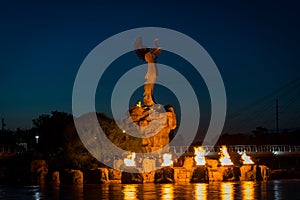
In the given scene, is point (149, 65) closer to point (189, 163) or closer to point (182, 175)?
point (189, 163)

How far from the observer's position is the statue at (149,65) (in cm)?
3806

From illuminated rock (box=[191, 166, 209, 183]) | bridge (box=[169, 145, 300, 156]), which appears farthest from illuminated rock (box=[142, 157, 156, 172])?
bridge (box=[169, 145, 300, 156])

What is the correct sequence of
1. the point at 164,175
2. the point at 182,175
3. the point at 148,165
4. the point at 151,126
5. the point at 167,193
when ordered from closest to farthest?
1. the point at 167,193
2. the point at 164,175
3. the point at 182,175
4. the point at 148,165
5. the point at 151,126

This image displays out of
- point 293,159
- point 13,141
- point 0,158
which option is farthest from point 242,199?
point 13,141

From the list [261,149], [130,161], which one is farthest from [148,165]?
[261,149]

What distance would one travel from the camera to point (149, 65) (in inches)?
1505

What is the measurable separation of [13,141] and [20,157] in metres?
24.7

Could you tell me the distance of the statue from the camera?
38.1 meters

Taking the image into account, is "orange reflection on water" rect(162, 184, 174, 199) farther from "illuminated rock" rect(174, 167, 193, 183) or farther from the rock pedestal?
the rock pedestal

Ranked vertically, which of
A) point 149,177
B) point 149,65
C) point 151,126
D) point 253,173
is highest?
point 149,65

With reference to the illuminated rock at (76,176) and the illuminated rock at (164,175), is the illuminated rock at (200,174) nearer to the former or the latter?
the illuminated rock at (164,175)

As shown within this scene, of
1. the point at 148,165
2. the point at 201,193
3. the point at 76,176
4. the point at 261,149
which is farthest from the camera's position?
the point at 261,149

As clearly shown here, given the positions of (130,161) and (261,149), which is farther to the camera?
(261,149)

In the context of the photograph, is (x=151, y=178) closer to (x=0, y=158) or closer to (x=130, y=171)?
(x=130, y=171)
